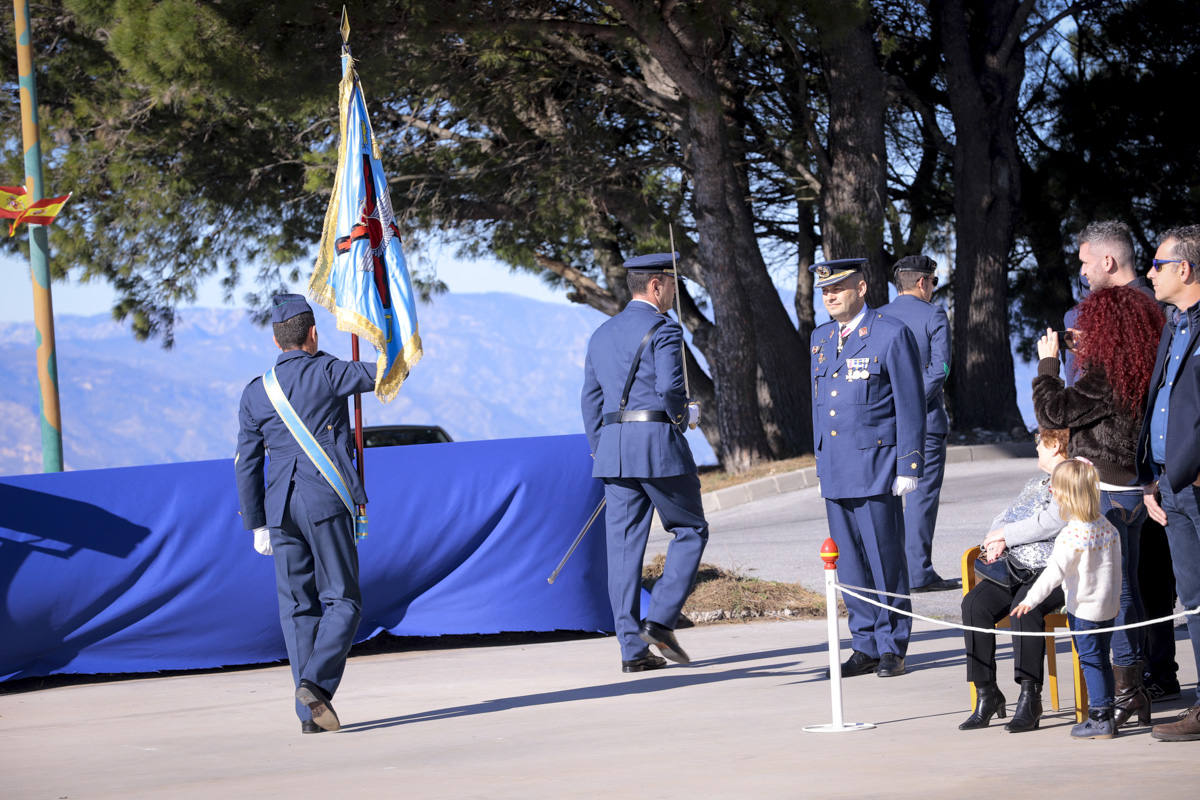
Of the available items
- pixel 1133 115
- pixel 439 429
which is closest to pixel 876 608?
pixel 439 429

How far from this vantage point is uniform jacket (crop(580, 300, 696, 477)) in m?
7.23

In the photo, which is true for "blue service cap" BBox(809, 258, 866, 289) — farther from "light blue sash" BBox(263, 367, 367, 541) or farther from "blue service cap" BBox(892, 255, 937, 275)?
"light blue sash" BBox(263, 367, 367, 541)

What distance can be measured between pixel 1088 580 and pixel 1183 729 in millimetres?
590

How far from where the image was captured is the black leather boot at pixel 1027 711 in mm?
5473

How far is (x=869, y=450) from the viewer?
6992 mm

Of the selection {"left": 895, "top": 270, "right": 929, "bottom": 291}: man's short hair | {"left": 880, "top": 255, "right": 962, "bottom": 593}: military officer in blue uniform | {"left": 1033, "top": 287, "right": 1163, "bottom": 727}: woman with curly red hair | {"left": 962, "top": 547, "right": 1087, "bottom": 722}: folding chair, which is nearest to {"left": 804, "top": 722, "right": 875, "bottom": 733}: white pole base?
{"left": 962, "top": 547, "right": 1087, "bottom": 722}: folding chair

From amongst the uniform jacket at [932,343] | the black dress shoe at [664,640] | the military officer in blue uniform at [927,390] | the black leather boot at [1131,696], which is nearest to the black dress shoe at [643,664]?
the black dress shoe at [664,640]

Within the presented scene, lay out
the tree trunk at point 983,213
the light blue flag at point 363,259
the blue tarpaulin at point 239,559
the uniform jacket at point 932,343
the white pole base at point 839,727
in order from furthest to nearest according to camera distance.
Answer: the tree trunk at point 983,213, the uniform jacket at point 932,343, the blue tarpaulin at point 239,559, the light blue flag at point 363,259, the white pole base at point 839,727

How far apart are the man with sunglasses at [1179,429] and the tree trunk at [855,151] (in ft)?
45.9

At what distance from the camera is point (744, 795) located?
15.1ft

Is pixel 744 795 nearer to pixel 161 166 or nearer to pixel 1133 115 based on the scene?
pixel 161 166

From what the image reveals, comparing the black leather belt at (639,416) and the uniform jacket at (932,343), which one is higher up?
the uniform jacket at (932,343)

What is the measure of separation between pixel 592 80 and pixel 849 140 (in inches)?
144

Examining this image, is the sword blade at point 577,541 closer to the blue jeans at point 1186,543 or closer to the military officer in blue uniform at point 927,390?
the military officer in blue uniform at point 927,390
